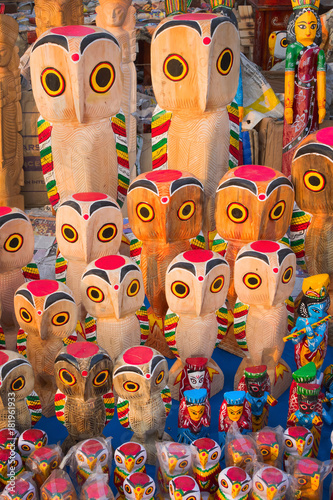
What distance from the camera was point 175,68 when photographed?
2445 mm

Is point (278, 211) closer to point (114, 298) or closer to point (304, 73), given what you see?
point (114, 298)

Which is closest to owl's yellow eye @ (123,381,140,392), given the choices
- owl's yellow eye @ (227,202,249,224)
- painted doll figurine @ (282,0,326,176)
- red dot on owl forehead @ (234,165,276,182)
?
owl's yellow eye @ (227,202,249,224)

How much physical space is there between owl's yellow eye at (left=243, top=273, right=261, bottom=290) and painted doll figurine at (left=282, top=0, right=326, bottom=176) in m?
1.58

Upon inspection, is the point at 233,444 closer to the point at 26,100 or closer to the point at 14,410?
the point at 14,410

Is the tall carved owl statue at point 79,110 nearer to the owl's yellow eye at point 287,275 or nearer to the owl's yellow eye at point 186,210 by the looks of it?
the owl's yellow eye at point 186,210

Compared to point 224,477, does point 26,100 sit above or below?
above

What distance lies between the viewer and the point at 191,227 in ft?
8.07

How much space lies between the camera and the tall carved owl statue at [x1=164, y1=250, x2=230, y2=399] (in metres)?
2.19

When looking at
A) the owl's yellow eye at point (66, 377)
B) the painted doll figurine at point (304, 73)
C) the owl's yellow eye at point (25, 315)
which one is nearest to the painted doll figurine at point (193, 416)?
the owl's yellow eye at point (66, 377)

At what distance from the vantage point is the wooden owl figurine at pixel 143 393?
197 cm

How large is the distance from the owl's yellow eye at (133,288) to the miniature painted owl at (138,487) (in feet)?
2.10

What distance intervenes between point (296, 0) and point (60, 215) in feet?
6.37

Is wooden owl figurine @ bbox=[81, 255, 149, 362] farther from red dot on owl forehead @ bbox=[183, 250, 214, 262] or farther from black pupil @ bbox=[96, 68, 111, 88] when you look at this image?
black pupil @ bbox=[96, 68, 111, 88]

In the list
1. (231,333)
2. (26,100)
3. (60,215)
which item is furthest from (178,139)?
(26,100)
